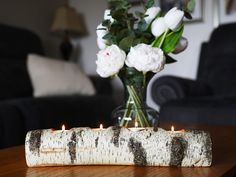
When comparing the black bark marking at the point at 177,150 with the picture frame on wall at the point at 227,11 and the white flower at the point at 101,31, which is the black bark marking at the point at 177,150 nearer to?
the white flower at the point at 101,31

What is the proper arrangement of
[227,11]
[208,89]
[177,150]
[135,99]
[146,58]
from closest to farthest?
[177,150]
[146,58]
[135,99]
[208,89]
[227,11]

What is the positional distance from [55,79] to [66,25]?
817mm

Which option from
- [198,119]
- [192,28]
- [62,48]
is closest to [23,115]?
[198,119]

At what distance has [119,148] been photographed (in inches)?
25.5

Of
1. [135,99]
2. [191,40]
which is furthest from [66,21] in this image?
[135,99]

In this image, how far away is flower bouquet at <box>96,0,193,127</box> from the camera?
803 millimetres

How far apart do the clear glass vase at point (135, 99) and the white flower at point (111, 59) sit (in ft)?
0.16

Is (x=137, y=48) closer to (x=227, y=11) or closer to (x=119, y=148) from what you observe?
(x=119, y=148)

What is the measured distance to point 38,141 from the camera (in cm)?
66

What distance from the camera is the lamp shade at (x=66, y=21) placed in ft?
9.31

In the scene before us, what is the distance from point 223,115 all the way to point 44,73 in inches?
45.1

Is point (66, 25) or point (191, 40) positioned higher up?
point (66, 25)

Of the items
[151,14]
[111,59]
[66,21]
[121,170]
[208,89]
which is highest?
[66,21]

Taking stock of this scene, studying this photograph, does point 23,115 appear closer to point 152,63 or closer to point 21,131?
point 21,131
